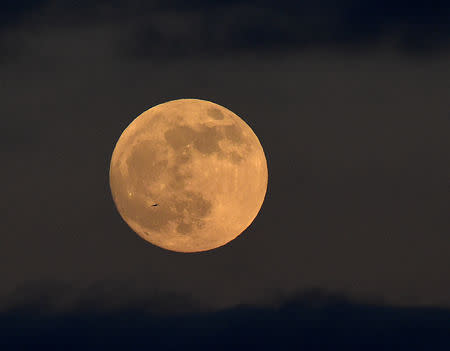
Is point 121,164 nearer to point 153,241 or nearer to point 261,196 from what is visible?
point 153,241

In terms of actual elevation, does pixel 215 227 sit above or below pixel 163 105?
below

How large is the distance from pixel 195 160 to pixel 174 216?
1.98 metres

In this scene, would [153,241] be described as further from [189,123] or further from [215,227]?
[189,123]

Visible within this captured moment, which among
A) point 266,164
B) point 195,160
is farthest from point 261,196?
point 195,160

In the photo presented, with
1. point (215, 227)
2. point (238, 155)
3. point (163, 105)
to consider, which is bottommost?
point (215, 227)

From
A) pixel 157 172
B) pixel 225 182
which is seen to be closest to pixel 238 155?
pixel 225 182

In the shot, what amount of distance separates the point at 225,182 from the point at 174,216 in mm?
2018

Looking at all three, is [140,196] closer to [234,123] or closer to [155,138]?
[155,138]

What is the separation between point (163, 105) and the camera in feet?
98.1

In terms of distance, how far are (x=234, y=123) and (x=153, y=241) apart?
4945 millimetres

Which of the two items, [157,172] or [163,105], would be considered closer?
[157,172]

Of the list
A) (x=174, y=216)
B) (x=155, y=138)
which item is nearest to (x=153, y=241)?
(x=174, y=216)

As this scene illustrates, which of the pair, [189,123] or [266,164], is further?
[266,164]

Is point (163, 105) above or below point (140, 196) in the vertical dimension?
above
